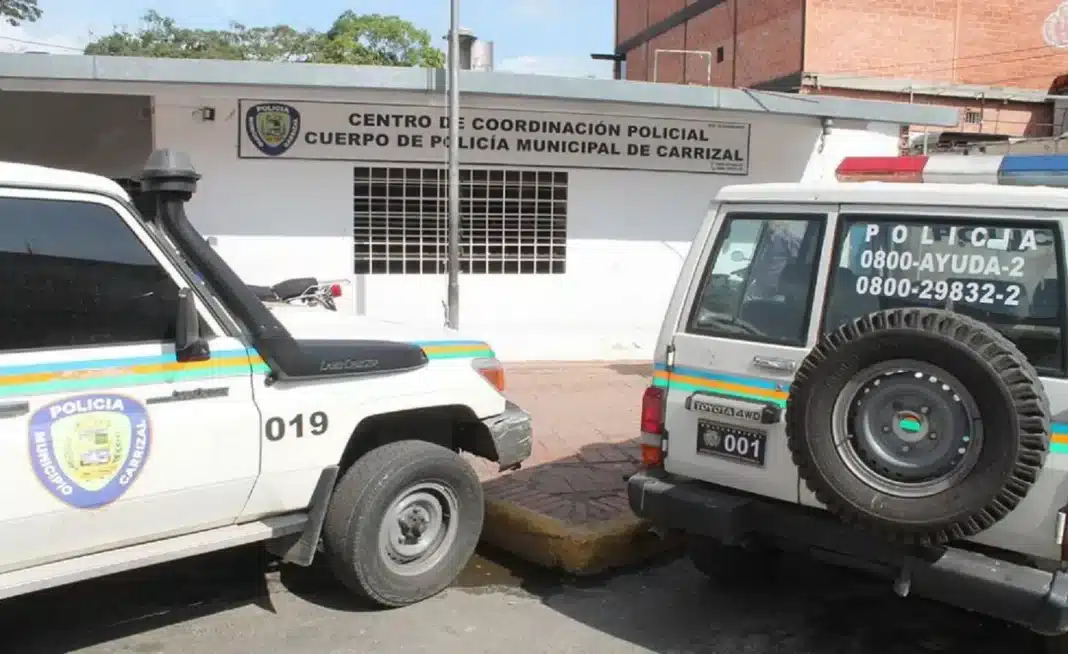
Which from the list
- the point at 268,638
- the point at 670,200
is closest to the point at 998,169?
the point at 268,638

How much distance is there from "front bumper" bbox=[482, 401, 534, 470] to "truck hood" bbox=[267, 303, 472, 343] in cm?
45

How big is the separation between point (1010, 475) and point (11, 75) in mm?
8789

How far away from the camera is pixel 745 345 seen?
13.2ft

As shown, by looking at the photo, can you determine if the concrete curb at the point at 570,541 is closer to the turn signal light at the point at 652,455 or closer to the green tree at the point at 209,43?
the turn signal light at the point at 652,455

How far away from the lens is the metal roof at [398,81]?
874 cm

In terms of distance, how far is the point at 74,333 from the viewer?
3520mm

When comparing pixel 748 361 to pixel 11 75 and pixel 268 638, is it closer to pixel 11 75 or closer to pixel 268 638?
pixel 268 638

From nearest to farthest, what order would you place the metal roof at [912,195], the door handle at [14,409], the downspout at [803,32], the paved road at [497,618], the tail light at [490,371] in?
the door handle at [14,409] < the metal roof at [912,195] < the paved road at [497,618] < the tail light at [490,371] < the downspout at [803,32]

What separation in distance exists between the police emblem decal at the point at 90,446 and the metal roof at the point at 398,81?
19.9 ft

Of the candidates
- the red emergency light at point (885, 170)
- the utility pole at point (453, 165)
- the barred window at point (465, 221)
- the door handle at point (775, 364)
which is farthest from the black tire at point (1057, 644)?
the barred window at point (465, 221)

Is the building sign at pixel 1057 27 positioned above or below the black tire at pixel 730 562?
above

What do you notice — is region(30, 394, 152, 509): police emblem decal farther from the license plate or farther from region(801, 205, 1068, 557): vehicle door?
region(801, 205, 1068, 557): vehicle door

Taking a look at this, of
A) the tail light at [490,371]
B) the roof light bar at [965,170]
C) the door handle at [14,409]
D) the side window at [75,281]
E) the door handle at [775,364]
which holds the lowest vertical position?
the tail light at [490,371]

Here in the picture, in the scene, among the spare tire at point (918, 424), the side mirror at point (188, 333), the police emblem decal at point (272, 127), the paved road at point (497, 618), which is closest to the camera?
the spare tire at point (918, 424)
